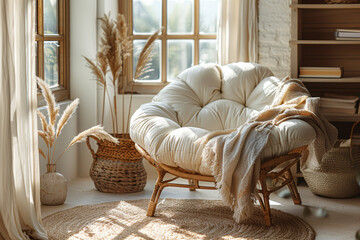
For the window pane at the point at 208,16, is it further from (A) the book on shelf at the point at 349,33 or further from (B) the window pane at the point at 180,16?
(A) the book on shelf at the point at 349,33

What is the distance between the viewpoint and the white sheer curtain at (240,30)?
14.2ft

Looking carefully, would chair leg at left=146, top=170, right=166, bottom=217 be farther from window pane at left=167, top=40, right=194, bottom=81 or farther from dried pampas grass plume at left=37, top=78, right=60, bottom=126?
window pane at left=167, top=40, right=194, bottom=81

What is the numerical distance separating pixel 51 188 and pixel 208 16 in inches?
72.5

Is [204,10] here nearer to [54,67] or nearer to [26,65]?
[54,67]

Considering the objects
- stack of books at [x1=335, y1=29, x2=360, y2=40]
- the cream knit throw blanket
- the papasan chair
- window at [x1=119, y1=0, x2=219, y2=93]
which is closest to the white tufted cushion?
the papasan chair

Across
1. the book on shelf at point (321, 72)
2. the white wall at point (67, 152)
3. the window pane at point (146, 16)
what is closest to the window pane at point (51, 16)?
the white wall at point (67, 152)

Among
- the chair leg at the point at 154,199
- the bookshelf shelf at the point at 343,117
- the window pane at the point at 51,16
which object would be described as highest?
the window pane at the point at 51,16

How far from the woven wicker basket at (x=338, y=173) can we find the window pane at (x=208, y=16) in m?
1.36

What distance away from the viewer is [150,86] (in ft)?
15.5

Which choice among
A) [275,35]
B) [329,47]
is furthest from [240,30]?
[329,47]

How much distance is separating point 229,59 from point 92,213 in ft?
5.03

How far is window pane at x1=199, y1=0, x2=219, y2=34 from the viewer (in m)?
4.65

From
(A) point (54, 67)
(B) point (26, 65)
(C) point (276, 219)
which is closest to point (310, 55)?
(C) point (276, 219)

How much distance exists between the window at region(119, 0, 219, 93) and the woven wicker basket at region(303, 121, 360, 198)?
4.12ft
